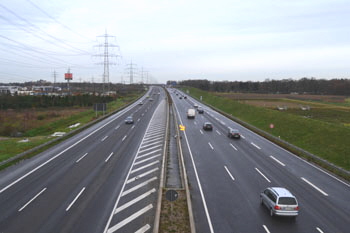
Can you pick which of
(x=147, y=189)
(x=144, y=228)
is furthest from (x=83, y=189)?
(x=144, y=228)

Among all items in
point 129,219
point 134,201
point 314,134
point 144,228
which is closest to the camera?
point 144,228

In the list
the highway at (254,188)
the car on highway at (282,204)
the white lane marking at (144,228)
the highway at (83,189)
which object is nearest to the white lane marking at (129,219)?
the highway at (83,189)

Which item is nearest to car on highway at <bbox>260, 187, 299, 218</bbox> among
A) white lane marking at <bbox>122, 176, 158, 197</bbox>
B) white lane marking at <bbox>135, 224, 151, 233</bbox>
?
white lane marking at <bbox>135, 224, 151, 233</bbox>

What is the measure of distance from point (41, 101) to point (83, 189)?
3444 inches

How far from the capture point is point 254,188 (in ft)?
65.4

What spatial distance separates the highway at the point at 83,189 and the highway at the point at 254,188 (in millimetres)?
3499

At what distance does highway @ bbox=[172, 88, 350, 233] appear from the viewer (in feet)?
48.8

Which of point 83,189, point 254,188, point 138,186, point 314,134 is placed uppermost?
point 314,134

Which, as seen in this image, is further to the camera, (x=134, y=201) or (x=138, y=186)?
(x=138, y=186)

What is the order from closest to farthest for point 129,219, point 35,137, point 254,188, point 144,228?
point 144,228 → point 129,219 → point 254,188 → point 35,137

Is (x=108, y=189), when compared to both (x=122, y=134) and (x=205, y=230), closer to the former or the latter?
(x=205, y=230)

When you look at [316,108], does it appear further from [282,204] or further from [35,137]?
[282,204]

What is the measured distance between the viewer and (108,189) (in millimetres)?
19547

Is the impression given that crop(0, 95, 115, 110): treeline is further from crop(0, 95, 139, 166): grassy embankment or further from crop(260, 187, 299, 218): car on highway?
crop(260, 187, 299, 218): car on highway
